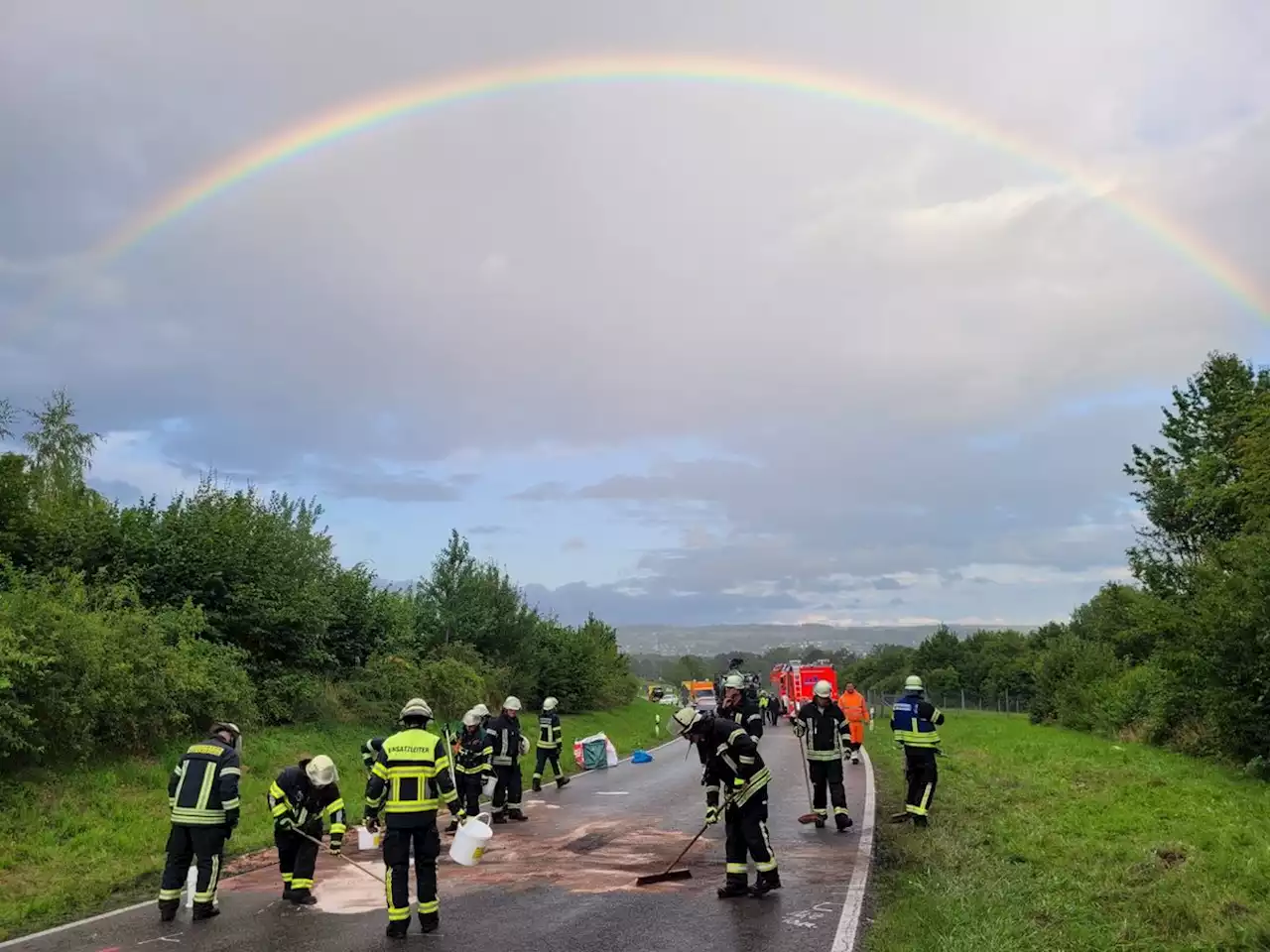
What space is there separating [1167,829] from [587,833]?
7.27 m

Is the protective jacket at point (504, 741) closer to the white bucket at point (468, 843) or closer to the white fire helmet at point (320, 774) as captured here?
the white bucket at point (468, 843)

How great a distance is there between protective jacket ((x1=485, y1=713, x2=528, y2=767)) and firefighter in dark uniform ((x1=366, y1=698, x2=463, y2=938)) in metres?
5.96

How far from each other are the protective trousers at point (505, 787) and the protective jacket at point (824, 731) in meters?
4.60

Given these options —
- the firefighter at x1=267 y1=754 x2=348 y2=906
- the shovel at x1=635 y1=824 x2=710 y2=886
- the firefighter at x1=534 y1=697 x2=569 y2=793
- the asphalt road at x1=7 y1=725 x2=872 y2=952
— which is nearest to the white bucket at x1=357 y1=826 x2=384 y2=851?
the asphalt road at x1=7 y1=725 x2=872 y2=952

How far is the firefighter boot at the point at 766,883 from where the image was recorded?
852cm

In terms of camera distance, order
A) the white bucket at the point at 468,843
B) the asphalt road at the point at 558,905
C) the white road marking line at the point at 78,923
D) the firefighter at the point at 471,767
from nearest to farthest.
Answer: the asphalt road at the point at 558,905
the white road marking line at the point at 78,923
the white bucket at the point at 468,843
the firefighter at the point at 471,767

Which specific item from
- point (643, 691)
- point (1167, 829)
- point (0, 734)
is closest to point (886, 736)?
point (1167, 829)

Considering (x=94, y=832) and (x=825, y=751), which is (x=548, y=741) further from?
(x=94, y=832)

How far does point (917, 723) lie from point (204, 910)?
28.1 ft

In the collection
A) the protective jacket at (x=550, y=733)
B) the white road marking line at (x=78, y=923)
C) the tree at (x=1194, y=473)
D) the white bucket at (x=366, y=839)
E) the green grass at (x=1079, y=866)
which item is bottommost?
the green grass at (x=1079, y=866)

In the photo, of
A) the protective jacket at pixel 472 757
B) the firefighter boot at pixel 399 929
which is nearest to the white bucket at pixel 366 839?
the protective jacket at pixel 472 757

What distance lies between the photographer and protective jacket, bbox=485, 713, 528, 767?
46.5 feet

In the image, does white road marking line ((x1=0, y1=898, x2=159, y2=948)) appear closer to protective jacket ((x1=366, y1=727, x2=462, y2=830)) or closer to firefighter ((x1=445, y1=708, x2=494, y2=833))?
protective jacket ((x1=366, y1=727, x2=462, y2=830))

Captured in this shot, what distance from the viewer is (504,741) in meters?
14.3
